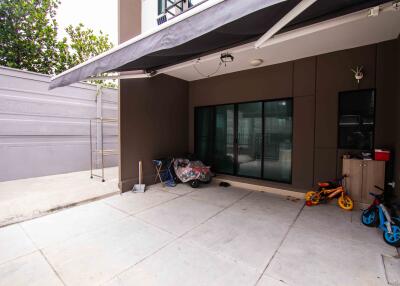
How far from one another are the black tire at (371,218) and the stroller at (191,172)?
123 inches

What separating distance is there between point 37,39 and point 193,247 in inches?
494

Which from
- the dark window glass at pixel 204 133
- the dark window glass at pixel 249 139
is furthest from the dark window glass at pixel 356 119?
the dark window glass at pixel 204 133

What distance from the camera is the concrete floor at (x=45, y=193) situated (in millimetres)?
3263

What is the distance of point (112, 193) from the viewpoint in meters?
4.26

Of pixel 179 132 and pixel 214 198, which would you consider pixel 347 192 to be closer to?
pixel 214 198

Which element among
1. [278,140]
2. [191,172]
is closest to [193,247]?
[191,172]

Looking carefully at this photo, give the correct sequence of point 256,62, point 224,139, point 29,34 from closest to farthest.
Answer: point 256,62, point 224,139, point 29,34

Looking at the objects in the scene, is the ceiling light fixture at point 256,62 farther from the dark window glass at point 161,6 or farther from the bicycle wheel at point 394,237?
the bicycle wheel at point 394,237

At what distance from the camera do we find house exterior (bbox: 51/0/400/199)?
9.68 feet

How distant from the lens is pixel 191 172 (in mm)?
4785

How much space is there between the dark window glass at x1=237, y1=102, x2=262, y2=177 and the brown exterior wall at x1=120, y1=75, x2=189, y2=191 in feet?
5.88

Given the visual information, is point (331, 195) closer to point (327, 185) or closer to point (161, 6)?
point (327, 185)

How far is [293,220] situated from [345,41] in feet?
10.7

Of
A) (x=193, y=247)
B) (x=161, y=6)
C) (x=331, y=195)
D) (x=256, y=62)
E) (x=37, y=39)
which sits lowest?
(x=193, y=247)
